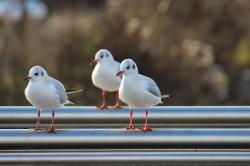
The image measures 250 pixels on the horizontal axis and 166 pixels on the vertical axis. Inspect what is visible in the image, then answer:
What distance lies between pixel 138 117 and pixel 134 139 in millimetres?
513

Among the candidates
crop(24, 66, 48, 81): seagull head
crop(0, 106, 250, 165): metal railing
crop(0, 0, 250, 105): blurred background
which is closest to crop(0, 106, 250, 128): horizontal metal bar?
crop(0, 106, 250, 165): metal railing

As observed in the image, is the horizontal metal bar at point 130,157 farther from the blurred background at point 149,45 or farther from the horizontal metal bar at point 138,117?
the blurred background at point 149,45

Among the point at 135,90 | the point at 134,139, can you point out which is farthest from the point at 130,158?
the point at 135,90

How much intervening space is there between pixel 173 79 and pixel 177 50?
0.59m

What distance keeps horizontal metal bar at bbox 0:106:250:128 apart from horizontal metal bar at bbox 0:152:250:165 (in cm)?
38

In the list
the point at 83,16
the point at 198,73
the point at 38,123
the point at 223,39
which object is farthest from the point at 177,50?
the point at 38,123

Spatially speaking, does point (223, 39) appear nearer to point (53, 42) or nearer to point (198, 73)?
point (198, 73)

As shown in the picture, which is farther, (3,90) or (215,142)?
(3,90)

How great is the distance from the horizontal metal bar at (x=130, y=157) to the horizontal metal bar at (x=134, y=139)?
0.06m

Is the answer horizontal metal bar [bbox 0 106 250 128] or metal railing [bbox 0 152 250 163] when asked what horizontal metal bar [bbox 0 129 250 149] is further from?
horizontal metal bar [bbox 0 106 250 128]

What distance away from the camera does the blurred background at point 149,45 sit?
9.91 m

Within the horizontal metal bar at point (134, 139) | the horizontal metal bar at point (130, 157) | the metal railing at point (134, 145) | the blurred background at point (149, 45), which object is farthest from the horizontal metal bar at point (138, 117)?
the blurred background at point (149, 45)

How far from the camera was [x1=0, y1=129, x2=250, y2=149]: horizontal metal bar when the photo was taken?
107 inches

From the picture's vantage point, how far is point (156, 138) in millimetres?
2732
